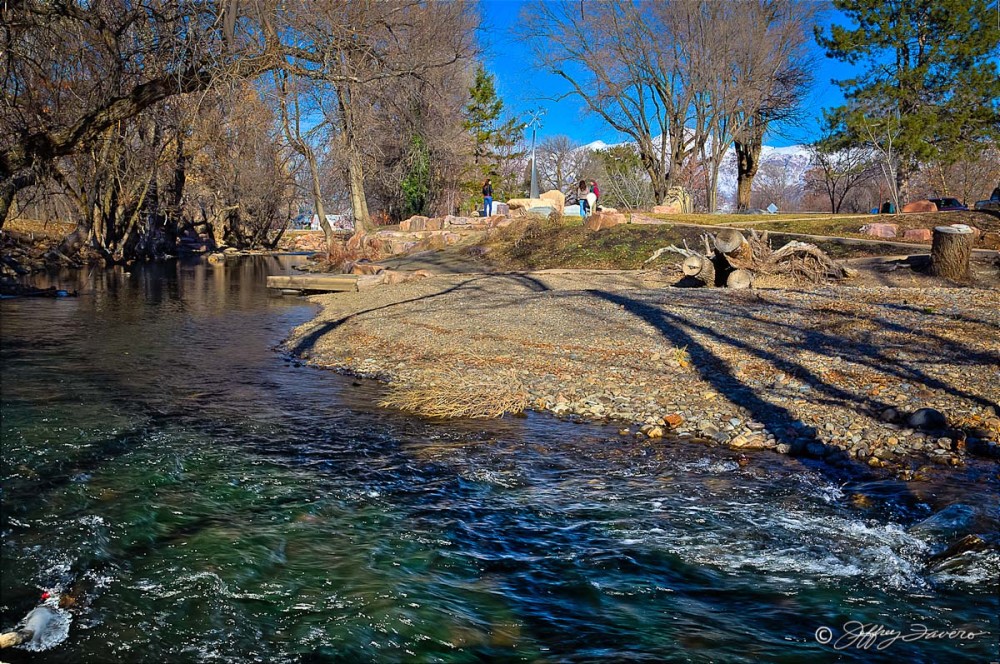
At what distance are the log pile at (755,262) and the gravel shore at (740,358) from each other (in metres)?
1.87

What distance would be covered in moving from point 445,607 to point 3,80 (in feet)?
37.6

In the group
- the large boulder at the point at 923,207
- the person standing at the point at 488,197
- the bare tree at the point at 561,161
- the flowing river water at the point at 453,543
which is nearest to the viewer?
the flowing river water at the point at 453,543

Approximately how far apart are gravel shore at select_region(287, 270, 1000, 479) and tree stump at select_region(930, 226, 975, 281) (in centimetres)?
365

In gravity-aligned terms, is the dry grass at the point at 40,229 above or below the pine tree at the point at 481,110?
below

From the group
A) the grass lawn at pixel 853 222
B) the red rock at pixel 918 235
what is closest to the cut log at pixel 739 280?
the red rock at pixel 918 235

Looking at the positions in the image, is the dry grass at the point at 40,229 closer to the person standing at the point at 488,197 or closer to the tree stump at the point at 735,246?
the person standing at the point at 488,197

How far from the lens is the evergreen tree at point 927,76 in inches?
1457

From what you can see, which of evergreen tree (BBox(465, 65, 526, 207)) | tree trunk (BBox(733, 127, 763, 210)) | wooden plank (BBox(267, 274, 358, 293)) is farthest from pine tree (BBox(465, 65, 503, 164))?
wooden plank (BBox(267, 274, 358, 293))

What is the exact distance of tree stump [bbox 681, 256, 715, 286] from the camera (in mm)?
15438

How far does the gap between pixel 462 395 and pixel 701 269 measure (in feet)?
28.2

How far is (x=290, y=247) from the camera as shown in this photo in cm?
5697

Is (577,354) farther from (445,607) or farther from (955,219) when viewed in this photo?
(955,219)

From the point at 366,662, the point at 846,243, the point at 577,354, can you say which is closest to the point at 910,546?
the point at 366,662

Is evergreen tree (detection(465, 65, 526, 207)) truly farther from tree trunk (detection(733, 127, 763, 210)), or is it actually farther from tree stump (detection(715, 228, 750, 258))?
tree stump (detection(715, 228, 750, 258))
